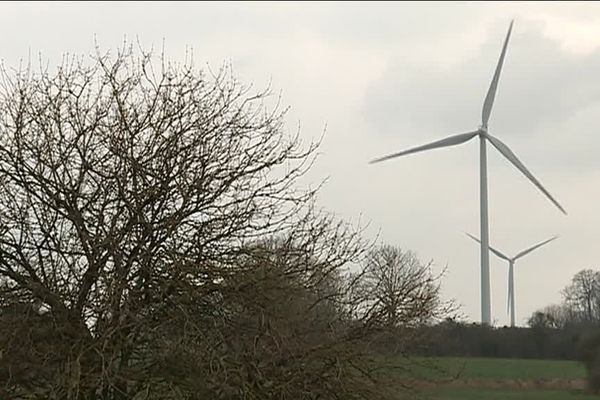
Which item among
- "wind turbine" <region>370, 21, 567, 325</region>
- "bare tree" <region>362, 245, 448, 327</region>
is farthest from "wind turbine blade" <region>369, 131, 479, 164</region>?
"bare tree" <region>362, 245, 448, 327</region>

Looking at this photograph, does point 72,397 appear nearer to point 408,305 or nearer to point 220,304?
point 220,304

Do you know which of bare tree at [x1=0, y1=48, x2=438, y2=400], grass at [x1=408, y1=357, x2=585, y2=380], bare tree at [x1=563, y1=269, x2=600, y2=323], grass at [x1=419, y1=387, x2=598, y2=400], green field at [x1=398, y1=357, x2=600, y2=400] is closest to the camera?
bare tree at [x1=0, y1=48, x2=438, y2=400]

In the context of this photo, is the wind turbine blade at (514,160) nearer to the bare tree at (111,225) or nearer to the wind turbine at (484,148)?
the wind turbine at (484,148)

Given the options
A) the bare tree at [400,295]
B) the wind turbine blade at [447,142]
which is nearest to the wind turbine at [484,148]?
the wind turbine blade at [447,142]

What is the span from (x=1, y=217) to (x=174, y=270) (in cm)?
185

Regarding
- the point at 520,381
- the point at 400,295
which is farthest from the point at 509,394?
the point at 400,295

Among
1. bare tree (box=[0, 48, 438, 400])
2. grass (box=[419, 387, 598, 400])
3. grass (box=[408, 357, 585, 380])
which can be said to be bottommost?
bare tree (box=[0, 48, 438, 400])

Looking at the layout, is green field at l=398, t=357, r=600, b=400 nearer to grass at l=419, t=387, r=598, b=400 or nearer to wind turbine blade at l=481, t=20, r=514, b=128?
grass at l=419, t=387, r=598, b=400

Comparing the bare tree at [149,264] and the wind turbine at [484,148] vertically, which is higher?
the wind turbine at [484,148]

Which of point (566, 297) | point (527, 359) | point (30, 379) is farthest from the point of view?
point (566, 297)

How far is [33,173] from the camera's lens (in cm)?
1041

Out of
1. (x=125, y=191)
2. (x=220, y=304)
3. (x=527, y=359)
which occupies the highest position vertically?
(x=527, y=359)

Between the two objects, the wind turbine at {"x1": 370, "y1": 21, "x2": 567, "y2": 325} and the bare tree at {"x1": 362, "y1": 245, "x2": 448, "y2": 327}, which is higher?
the wind turbine at {"x1": 370, "y1": 21, "x2": 567, "y2": 325}

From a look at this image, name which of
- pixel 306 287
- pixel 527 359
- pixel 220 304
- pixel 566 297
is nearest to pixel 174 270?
pixel 220 304
